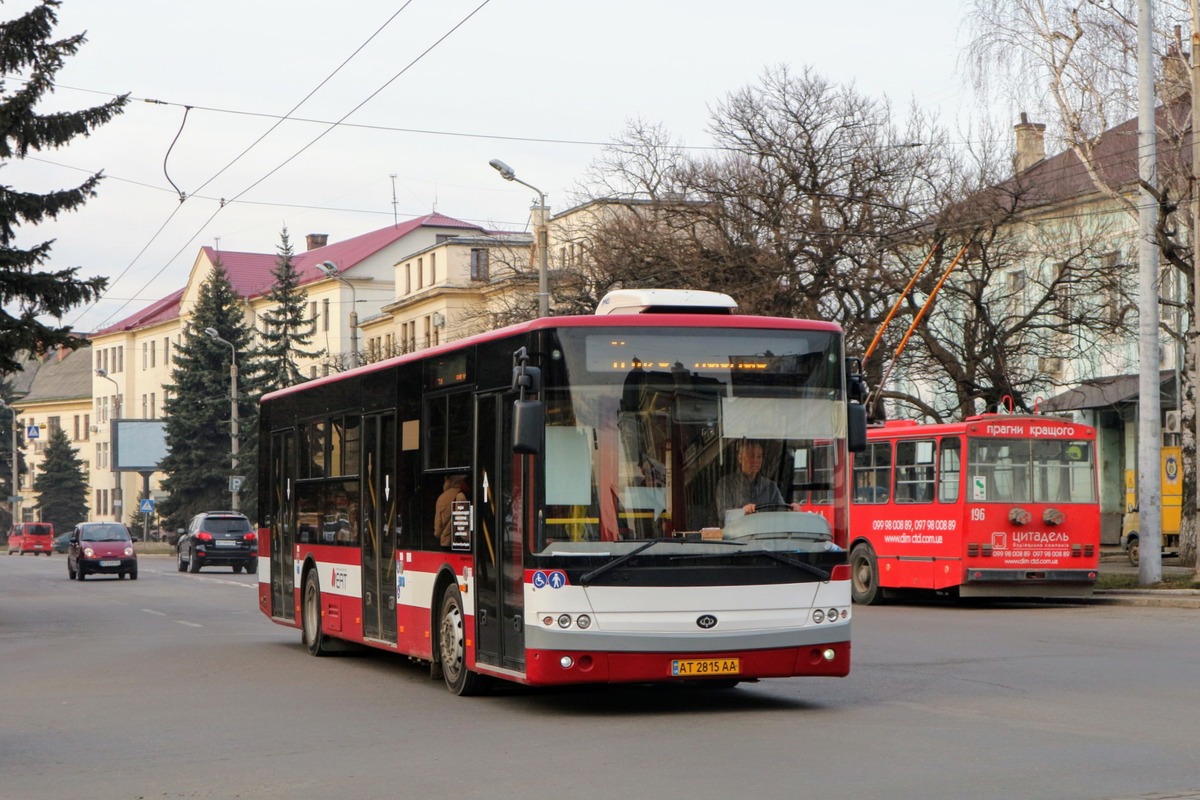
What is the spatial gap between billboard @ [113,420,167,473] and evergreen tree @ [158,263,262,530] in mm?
5949

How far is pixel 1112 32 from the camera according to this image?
Answer: 33188mm

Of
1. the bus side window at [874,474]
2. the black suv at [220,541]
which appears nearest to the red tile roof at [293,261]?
the black suv at [220,541]

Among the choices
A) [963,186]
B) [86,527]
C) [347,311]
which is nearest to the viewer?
[963,186]

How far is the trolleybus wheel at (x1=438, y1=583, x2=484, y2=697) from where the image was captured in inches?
544

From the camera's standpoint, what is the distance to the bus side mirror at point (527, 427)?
11891 millimetres

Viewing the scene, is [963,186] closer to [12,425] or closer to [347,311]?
[347,311]

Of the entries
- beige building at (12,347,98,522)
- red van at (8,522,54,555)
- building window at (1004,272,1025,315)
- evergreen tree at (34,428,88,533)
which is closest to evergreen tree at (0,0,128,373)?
building window at (1004,272,1025,315)

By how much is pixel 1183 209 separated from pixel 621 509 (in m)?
25.6

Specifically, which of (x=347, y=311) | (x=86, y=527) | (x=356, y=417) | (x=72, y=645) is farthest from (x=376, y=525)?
(x=347, y=311)

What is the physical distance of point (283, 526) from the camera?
1997cm

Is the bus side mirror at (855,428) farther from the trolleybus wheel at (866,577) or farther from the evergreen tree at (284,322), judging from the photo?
the evergreen tree at (284,322)

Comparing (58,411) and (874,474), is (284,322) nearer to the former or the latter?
(58,411)

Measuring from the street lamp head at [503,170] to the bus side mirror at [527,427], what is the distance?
23460 millimetres

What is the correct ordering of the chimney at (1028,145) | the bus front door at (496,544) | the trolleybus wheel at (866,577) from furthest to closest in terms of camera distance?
the chimney at (1028,145) → the trolleybus wheel at (866,577) → the bus front door at (496,544)
